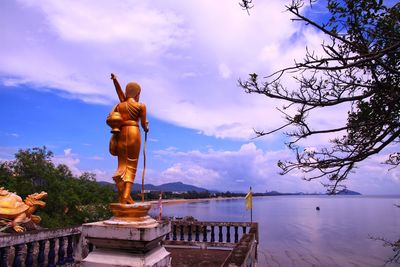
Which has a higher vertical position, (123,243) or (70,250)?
(123,243)

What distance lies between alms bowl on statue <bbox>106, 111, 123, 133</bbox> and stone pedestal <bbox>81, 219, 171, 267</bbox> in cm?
112

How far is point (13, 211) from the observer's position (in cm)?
775

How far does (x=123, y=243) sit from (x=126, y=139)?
1.23 metres

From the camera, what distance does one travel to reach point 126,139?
4.33m

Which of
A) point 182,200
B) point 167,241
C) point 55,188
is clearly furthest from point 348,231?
point 182,200

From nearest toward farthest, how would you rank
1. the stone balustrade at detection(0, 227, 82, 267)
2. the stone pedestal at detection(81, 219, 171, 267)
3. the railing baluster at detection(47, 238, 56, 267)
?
the stone pedestal at detection(81, 219, 171, 267) → the stone balustrade at detection(0, 227, 82, 267) → the railing baluster at detection(47, 238, 56, 267)

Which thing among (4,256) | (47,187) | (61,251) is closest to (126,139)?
(4,256)

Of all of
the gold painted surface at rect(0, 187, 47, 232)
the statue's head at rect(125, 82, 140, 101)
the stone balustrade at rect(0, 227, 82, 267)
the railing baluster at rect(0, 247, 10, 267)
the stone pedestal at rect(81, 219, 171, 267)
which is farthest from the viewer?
the gold painted surface at rect(0, 187, 47, 232)

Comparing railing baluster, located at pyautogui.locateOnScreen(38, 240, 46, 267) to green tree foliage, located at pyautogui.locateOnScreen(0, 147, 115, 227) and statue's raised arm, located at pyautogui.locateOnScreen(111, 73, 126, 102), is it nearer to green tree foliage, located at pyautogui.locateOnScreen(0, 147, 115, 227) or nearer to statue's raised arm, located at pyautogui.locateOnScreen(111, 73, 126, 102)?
statue's raised arm, located at pyautogui.locateOnScreen(111, 73, 126, 102)

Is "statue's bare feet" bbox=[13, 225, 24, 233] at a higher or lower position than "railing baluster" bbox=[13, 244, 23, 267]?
higher

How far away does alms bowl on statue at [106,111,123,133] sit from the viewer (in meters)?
4.30

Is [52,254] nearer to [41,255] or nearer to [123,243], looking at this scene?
[41,255]

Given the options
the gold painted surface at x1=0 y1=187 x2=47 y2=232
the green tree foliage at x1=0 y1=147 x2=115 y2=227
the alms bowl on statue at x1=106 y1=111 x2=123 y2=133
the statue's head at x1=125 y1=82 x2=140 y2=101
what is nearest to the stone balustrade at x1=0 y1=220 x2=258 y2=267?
the gold painted surface at x1=0 y1=187 x2=47 y2=232

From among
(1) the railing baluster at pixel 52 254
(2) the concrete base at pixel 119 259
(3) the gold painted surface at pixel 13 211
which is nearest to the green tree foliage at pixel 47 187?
(3) the gold painted surface at pixel 13 211
